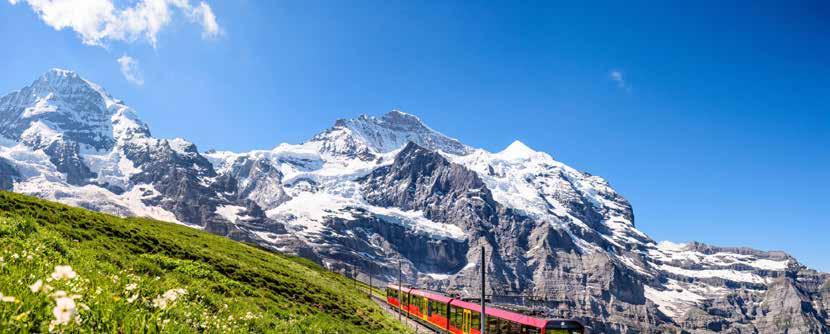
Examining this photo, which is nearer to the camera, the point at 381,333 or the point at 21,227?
the point at 21,227

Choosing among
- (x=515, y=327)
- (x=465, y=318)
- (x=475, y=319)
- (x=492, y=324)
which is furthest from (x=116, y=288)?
(x=465, y=318)

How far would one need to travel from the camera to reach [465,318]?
167ft

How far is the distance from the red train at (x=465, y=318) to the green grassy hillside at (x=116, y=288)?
11.1 metres

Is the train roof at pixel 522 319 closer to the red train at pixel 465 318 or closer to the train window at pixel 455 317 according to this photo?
the red train at pixel 465 318

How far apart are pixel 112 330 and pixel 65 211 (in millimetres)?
36088

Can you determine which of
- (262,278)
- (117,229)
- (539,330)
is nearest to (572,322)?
(539,330)

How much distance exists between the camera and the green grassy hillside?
6.53 metres

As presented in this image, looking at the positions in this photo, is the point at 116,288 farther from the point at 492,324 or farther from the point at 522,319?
the point at 492,324

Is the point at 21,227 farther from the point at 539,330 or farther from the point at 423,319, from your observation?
the point at 423,319

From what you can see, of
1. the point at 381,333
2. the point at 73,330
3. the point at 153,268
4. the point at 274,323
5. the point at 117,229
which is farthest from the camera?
the point at 117,229

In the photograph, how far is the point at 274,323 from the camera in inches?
661

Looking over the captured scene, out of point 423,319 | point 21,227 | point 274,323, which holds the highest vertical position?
point 21,227

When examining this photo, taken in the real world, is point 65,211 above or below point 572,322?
above

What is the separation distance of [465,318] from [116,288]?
44.5 meters
